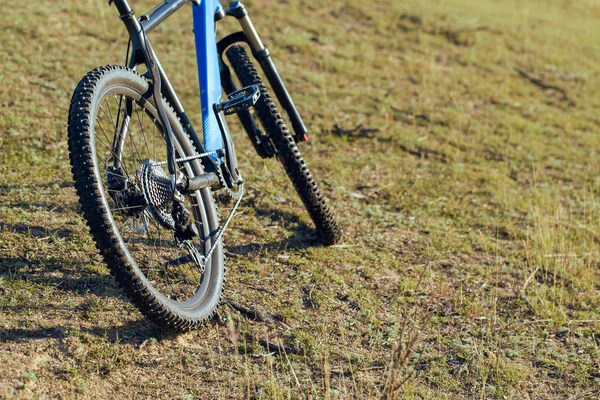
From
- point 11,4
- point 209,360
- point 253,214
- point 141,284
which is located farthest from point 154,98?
point 11,4

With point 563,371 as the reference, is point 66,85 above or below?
above

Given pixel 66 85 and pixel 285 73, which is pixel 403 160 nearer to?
pixel 285 73

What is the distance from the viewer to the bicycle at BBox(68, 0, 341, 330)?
9.34 ft

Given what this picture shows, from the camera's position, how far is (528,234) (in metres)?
5.11

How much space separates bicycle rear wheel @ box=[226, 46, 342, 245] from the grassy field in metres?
0.29

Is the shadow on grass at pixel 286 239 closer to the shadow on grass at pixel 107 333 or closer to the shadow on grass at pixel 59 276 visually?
the shadow on grass at pixel 59 276

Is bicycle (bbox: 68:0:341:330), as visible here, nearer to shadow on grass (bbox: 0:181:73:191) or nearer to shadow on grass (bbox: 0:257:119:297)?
shadow on grass (bbox: 0:257:119:297)

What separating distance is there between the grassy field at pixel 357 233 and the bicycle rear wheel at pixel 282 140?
0.95ft

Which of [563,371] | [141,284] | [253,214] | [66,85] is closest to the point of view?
[141,284]

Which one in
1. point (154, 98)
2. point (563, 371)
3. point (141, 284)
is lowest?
point (563, 371)

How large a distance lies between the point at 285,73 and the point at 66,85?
2.35m

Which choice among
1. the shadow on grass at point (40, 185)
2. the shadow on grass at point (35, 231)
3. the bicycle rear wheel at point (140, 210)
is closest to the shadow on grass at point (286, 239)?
the bicycle rear wheel at point (140, 210)

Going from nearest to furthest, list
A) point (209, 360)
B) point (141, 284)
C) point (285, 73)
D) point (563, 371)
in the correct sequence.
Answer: point (141, 284) → point (209, 360) → point (563, 371) → point (285, 73)

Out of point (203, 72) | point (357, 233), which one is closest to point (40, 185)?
point (203, 72)
